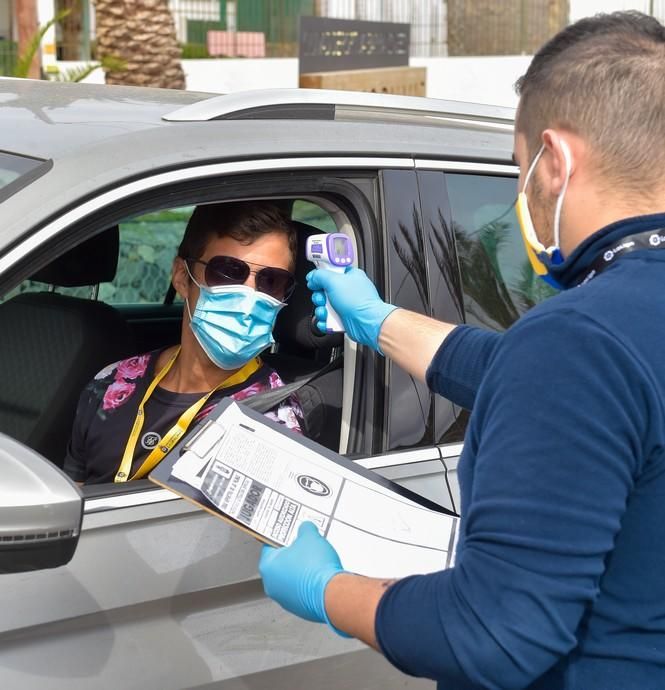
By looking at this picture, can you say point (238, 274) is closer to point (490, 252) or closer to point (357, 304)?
point (357, 304)

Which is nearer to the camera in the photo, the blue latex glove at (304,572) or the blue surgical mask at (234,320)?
the blue latex glove at (304,572)

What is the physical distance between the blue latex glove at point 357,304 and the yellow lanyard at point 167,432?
1.07 feet

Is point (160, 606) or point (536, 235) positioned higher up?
point (536, 235)

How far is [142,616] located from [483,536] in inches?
30.7

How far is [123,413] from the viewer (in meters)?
2.45

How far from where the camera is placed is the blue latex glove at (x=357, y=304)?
2.19 m

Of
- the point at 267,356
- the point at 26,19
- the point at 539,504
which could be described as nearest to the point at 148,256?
the point at 267,356

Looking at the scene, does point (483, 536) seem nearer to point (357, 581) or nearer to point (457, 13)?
point (357, 581)

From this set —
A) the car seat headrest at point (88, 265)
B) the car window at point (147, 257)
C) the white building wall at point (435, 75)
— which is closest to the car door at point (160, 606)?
the car seat headrest at point (88, 265)

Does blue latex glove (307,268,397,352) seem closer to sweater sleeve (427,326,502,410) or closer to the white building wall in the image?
sweater sleeve (427,326,502,410)

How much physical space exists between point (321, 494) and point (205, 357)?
88cm

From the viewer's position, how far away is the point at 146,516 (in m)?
1.85

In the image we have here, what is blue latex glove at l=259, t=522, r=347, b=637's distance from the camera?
4.78 feet

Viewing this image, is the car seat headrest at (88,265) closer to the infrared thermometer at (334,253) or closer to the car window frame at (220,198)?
the infrared thermometer at (334,253)
